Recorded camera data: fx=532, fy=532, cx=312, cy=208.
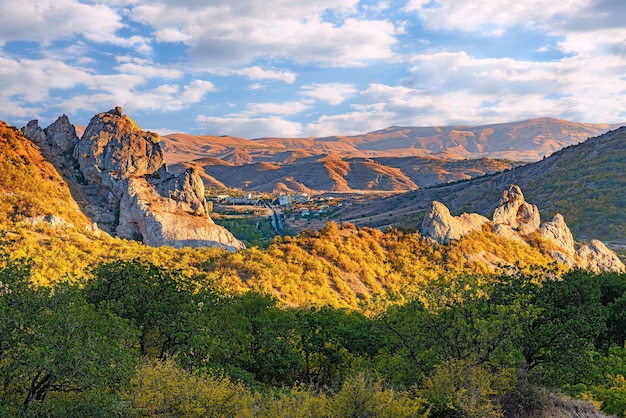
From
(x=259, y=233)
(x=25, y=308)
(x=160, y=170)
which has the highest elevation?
(x=160, y=170)

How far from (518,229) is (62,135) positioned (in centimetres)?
6423

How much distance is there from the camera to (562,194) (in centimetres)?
12450

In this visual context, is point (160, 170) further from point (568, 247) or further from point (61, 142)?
point (568, 247)

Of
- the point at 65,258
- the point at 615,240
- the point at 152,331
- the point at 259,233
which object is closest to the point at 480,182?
the point at 615,240

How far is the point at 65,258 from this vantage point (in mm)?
46219

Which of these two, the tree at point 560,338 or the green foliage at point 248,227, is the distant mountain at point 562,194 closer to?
the green foliage at point 248,227

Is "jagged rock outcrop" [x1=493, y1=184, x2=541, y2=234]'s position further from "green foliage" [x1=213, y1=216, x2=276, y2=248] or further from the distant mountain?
"green foliage" [x1=213, y1=216, x2=276, y2=248]

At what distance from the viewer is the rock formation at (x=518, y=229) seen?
64688 mm

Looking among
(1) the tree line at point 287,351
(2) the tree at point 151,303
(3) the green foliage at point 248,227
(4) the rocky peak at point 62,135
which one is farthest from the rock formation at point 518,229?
(4) the rocky peak at point 62,135

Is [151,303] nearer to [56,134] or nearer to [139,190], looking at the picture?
[139,190]

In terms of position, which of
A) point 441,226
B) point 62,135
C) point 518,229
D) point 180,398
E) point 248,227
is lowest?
point 248,227

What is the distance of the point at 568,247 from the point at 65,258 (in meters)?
64.9

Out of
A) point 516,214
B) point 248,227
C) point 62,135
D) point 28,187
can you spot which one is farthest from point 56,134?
point 516,214

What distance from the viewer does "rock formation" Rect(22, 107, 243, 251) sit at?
208 ft
